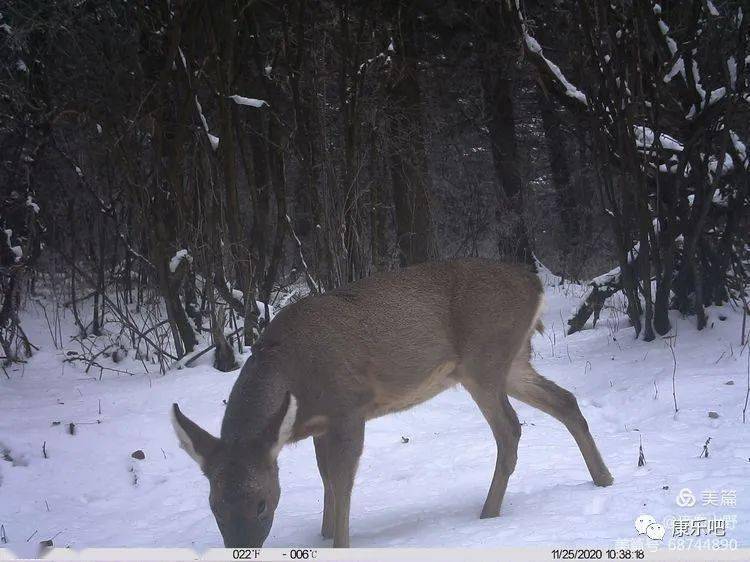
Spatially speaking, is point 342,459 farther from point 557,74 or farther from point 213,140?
point 557,74

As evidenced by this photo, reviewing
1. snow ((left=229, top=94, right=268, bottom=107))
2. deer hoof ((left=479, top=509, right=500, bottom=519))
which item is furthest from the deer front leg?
snow ((left=229, top=94, right=268, bottom=107))

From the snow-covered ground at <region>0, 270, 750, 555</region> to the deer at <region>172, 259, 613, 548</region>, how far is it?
43 centimetres

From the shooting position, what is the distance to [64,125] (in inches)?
446

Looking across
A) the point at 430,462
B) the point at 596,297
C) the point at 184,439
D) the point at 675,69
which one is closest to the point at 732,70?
the point at 675,69

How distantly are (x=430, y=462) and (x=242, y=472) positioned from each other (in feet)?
8.98

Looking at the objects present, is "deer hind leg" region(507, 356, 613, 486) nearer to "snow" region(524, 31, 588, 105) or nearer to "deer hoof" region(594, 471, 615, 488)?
"deer hoof" region(594, 471, 615, 488)

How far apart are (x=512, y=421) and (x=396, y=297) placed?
117cm

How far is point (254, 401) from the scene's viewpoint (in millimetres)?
4656

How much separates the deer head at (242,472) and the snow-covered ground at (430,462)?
33.9 inches

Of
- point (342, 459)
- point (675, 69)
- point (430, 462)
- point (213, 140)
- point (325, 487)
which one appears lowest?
point (430, 462)

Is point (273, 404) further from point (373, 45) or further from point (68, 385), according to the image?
point (373, 45)

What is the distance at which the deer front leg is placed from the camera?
16.2 feet

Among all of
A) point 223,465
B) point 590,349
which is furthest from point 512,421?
point 590,349

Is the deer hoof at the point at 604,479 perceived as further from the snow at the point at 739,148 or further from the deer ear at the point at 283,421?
the snow at the point at 739,148
